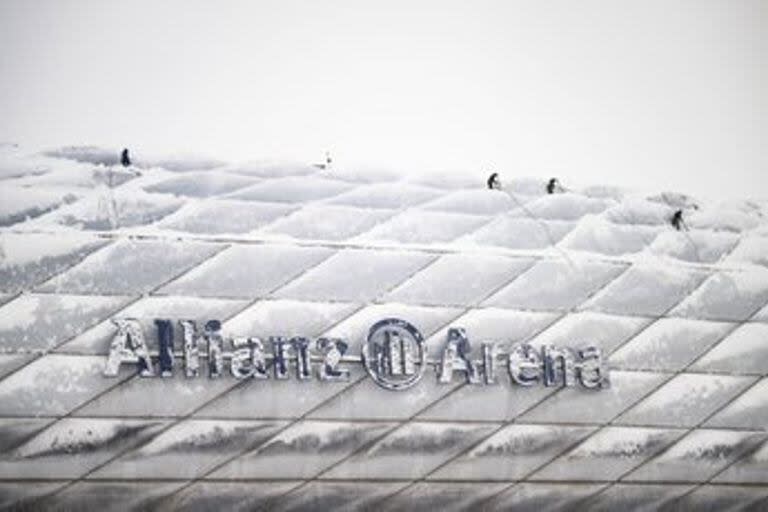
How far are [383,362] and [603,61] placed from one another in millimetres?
2321

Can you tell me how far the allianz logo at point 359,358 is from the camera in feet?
14.4

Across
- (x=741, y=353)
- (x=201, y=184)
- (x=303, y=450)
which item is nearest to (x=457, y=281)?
(x=303, y=450)

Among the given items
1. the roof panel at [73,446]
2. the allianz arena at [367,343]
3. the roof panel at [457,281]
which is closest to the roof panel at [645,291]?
the allianz arena at [367,343]

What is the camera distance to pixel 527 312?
4930 millimetres

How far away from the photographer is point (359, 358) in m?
4.65

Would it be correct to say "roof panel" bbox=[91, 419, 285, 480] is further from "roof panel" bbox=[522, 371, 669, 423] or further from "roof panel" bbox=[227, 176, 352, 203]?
"roof panel" bbox=[522, 371, 669, 423]

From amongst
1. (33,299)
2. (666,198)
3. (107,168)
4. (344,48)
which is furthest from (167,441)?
(666,198)

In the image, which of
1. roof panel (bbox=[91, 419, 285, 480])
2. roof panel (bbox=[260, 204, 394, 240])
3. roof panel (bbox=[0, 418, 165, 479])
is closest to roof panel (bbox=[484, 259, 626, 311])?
roof panel (bbox=[260, 204, 394, 240])

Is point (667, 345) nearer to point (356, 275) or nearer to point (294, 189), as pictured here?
point (356, 275)

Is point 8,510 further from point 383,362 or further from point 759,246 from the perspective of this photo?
point 759,246

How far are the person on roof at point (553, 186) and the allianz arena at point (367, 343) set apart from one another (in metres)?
0.06

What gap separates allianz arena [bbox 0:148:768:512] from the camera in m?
4.29

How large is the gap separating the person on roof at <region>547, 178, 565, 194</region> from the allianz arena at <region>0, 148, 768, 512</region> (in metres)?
0.06

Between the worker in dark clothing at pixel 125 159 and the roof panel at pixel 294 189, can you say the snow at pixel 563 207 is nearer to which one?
the roof panel at pixel 294 189
